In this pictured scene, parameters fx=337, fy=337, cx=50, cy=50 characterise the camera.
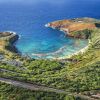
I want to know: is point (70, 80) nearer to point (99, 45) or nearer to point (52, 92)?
point (52, 92)

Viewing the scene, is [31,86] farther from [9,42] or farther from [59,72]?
[9,42]

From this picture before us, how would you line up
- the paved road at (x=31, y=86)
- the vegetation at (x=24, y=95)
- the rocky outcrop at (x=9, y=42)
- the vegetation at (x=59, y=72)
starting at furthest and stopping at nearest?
the rocky outcrop at (x=9, y=42) → the vegetation at (x=59, y=72) → the paved road at (x=31, y=86) → the vegetation at (x=24, y=95)

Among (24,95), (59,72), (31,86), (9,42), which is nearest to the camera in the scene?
(24,95)

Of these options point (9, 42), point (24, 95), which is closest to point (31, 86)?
point (24, 95)

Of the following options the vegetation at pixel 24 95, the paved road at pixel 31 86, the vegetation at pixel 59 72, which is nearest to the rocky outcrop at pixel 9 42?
the vegetation at pixel 59 72

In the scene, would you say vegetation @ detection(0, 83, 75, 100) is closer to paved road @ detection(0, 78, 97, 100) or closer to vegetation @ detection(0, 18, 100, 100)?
vegetation @ detection(0, 18, 100, 100)

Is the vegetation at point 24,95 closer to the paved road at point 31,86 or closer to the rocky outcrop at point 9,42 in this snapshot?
the paved road at point 31,86

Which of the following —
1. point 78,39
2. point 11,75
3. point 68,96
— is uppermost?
point 78,39

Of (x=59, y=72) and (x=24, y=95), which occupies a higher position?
(x=59, y=72)

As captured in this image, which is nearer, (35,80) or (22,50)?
(35,80)

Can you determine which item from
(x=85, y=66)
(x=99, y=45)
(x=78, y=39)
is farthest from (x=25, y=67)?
(x=78, y=39)

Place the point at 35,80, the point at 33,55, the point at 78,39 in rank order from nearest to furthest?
1. the point at 35,80
2. the point at 33,55
3. the point at 78,39
